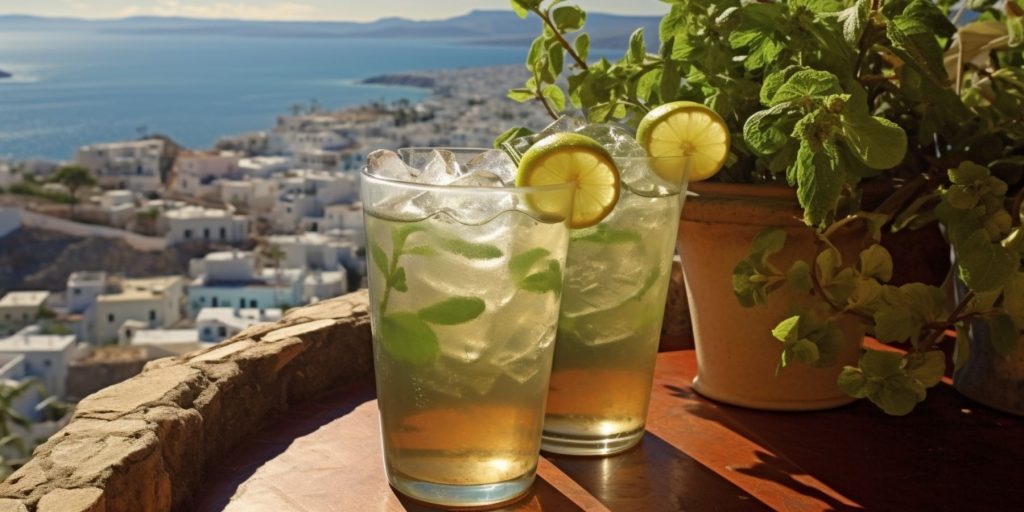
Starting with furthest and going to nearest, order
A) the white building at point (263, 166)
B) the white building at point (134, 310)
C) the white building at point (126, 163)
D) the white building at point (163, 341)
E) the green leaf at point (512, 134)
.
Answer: the white building at point (263, 166), the white building at point (126, 163), the white building at point (134, 310), the white building at point (163, 341), the green leaf at point (512, 134)

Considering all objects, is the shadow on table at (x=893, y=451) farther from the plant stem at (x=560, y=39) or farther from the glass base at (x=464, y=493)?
the plant stem at (x=560, y=39)

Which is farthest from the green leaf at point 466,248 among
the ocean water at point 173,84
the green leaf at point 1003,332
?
the ocean water at point 173,84

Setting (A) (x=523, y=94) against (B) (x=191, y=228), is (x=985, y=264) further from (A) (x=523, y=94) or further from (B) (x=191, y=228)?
(B) (x=191, y=228)

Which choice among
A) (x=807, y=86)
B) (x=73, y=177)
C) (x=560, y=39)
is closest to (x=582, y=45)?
(x=560, y=39)

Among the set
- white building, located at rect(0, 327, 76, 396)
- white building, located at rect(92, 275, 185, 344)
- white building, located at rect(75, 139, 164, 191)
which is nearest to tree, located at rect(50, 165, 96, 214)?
white building, located at rect(75, 139, 164, 191)

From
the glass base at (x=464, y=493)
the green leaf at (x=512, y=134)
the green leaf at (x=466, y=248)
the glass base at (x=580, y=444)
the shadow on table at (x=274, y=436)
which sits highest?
the green leaf at (x=512, y=134)

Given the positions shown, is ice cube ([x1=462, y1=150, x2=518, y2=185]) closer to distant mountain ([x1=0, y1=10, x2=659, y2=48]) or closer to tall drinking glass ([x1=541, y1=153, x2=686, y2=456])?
tall drinking glass ([x1=541, y1=153, x2=686, y2=456])
